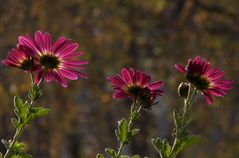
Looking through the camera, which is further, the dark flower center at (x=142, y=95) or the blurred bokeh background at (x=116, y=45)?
the blurred bokeh background at (x=116, y=45)

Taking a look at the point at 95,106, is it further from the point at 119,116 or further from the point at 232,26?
the point at 232,26

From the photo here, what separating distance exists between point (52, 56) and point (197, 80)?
360mm

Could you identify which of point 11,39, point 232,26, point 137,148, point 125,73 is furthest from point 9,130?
point 125,73

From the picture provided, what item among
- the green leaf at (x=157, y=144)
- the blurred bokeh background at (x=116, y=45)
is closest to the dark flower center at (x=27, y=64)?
the green leaf at (x=157, y=144)

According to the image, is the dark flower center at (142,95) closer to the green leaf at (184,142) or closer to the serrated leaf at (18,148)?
the green leaf at (184,142)

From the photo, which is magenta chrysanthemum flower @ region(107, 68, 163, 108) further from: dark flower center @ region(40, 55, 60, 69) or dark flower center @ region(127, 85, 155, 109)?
dark flower center @ region(40, 55, 60, 69)

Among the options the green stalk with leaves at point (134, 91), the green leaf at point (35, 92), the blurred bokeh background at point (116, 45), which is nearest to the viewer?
the green leaf at point (35, 92)

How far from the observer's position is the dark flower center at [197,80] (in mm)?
1982

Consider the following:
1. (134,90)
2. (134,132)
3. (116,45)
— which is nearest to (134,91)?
(134,90)

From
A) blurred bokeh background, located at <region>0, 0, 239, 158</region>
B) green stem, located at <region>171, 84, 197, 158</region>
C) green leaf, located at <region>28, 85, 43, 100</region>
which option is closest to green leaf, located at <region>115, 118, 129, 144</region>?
green stem, located at <region>171, 84, 197, 158</region>

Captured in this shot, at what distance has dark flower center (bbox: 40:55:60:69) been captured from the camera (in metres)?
1.95

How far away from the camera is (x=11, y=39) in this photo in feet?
39.9

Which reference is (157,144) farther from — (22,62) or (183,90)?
(22,62)

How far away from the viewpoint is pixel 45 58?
6.42ft
